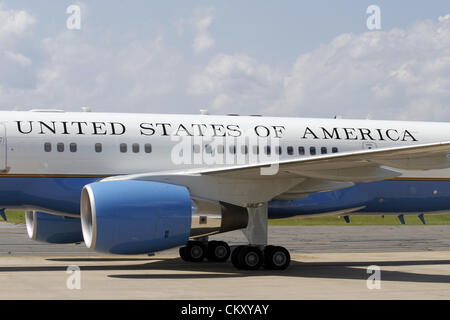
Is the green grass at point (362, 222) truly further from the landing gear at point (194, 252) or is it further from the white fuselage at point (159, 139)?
the white fuselage at point (159, 139)

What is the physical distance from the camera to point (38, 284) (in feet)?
46.8

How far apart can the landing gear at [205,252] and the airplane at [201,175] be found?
0.10ft

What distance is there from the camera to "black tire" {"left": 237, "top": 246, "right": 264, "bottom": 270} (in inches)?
676

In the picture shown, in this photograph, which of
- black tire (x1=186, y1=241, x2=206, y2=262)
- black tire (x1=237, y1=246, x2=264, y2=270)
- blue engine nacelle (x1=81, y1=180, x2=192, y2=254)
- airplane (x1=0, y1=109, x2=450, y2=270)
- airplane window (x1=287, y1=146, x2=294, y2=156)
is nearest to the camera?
A: blue engine nacelle (x1=81, y1=180, x2=192, y2=254)

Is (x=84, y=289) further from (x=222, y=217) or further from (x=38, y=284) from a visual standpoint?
(x=222, y=217)

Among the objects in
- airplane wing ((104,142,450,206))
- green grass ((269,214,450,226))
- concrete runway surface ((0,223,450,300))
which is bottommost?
concrete runway surface ((0,223,450,300))

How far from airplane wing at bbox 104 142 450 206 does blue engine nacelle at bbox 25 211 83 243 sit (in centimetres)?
352

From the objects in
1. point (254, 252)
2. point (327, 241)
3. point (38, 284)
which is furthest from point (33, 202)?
point (327, 241)

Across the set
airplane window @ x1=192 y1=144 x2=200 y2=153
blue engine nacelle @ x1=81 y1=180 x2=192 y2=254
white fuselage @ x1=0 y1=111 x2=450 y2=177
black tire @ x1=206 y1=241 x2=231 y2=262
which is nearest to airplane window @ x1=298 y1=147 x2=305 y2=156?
white fuselage @ x1=0 y1=111 x2=450 y2=177

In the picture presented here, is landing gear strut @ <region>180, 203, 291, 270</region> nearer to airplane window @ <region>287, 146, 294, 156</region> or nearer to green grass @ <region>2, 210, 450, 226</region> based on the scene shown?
airplane window @ <region>287, 146, 294, 156</region>

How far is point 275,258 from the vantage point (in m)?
17.2

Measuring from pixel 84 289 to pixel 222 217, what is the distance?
4301 millimetres
